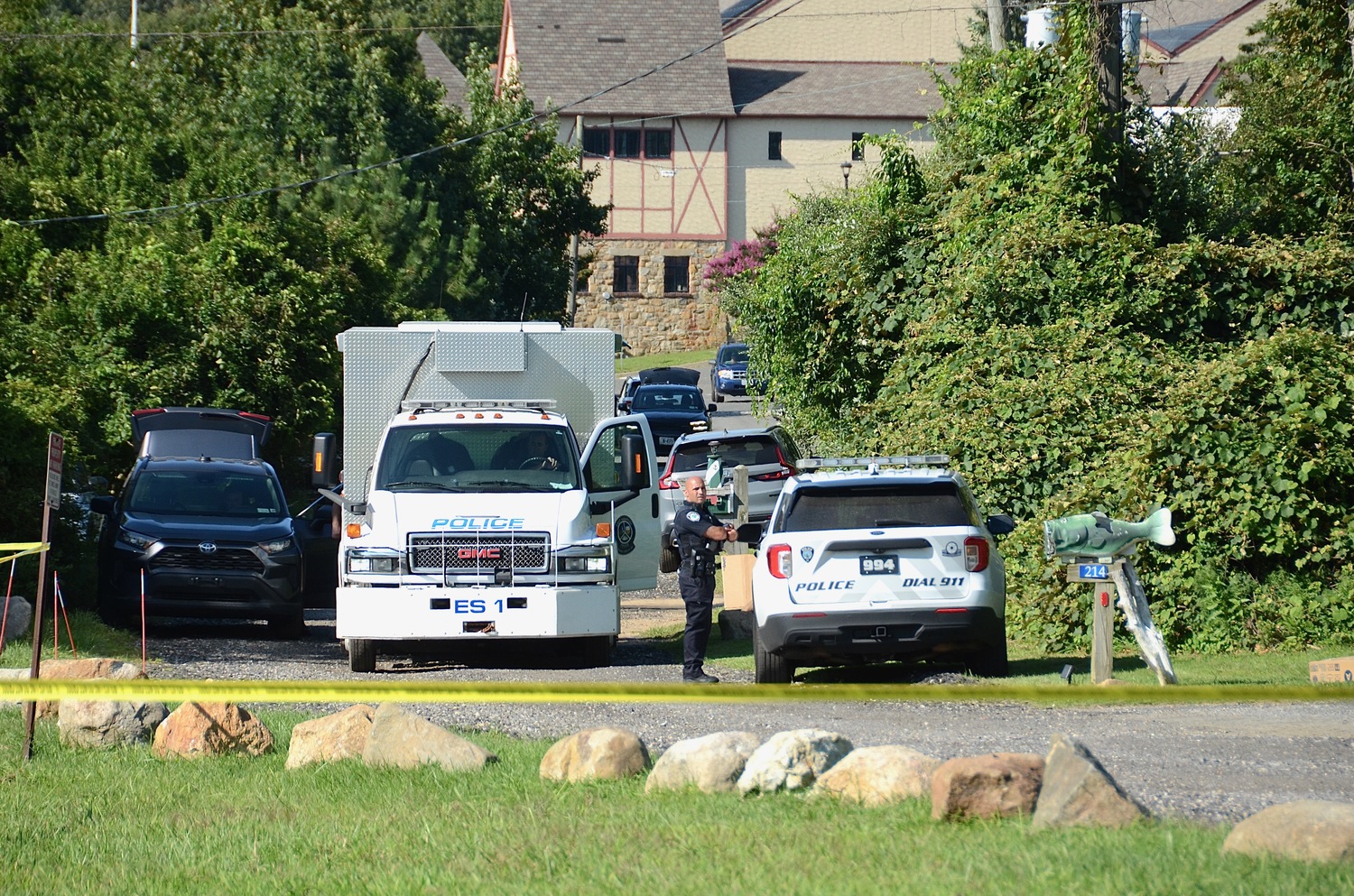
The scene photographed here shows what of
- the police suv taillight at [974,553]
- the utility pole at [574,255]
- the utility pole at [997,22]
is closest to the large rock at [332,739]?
the police suv taillight at [974,553]

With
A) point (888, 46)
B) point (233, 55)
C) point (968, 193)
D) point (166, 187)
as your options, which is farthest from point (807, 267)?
point (888, 46)

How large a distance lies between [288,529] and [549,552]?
4322mm

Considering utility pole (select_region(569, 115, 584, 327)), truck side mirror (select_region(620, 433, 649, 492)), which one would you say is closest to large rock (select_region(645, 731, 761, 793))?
truck side mirror (select_region(620, 433, 649, 492))

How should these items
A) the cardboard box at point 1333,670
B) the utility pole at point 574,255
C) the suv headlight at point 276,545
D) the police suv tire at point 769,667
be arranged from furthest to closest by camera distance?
the utility pole at point 574,255, the suv headlight at point 276,545, the police suv tire at point 769,667, the cardboard box at point 1333,670

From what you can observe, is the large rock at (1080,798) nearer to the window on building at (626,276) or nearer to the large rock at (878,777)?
the large rock at (878,777)

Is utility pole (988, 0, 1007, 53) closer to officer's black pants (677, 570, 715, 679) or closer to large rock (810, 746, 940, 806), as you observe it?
officer's black pants (677, 570, 715, 679)

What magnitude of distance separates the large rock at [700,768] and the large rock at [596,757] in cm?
27

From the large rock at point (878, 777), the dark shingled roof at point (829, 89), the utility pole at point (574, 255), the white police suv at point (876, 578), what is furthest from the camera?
the dark shingled roof at point (829, 89)

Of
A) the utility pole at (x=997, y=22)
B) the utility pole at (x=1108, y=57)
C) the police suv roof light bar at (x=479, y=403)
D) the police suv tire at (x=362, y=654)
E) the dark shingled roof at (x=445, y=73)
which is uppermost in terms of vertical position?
the dark shingled roof at (x=445, y=73)

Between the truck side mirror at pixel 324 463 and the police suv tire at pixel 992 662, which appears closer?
the police suv tire at pixel 992 662

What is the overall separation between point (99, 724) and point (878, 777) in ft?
15.5

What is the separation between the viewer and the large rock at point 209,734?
342 inches

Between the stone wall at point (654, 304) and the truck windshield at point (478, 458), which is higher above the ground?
the stone wall at point (654, 304)

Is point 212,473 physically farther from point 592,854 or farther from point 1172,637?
point 592,854
